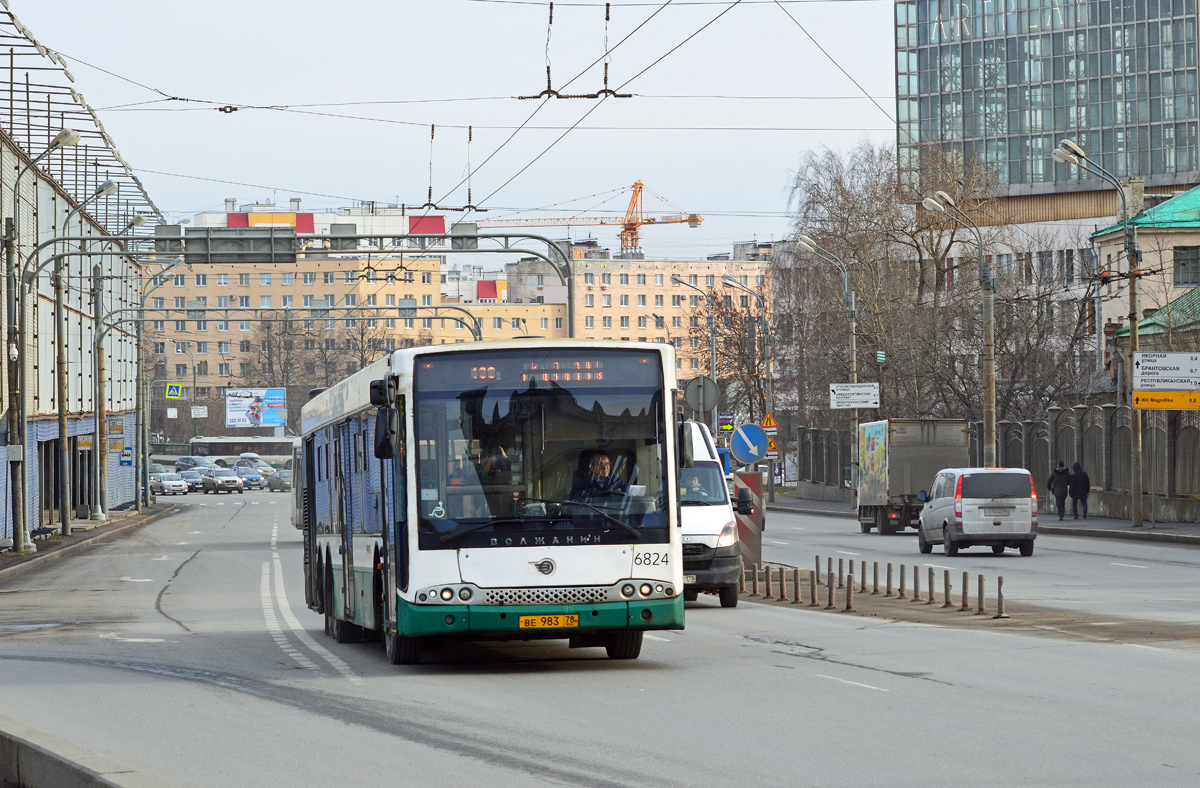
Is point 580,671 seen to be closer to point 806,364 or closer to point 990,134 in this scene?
point 806,364

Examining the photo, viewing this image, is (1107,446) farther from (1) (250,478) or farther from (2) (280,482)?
(1) (250,478)

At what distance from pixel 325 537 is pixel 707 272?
555 feet

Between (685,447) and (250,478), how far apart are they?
9383cm

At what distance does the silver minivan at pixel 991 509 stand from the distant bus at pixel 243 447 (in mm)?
101908

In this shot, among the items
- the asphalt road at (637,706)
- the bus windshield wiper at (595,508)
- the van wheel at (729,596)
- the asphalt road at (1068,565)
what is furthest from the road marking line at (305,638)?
the asphalt road at (1068,565)

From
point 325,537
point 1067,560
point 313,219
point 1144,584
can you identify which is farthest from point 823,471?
point 313,219

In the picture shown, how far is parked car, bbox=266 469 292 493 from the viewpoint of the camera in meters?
100

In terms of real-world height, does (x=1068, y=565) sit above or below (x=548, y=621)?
below

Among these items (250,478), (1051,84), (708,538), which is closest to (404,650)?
(708,538)

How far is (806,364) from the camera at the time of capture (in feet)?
215

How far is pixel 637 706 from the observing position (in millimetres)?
10820

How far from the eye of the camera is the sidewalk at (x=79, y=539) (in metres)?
35.5

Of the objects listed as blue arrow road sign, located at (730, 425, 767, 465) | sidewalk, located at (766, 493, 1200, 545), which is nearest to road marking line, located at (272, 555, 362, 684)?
blue arrow road sign, located at (730, 425, 767, 465)

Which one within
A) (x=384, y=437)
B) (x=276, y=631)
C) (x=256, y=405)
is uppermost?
(x=256, y=405)
